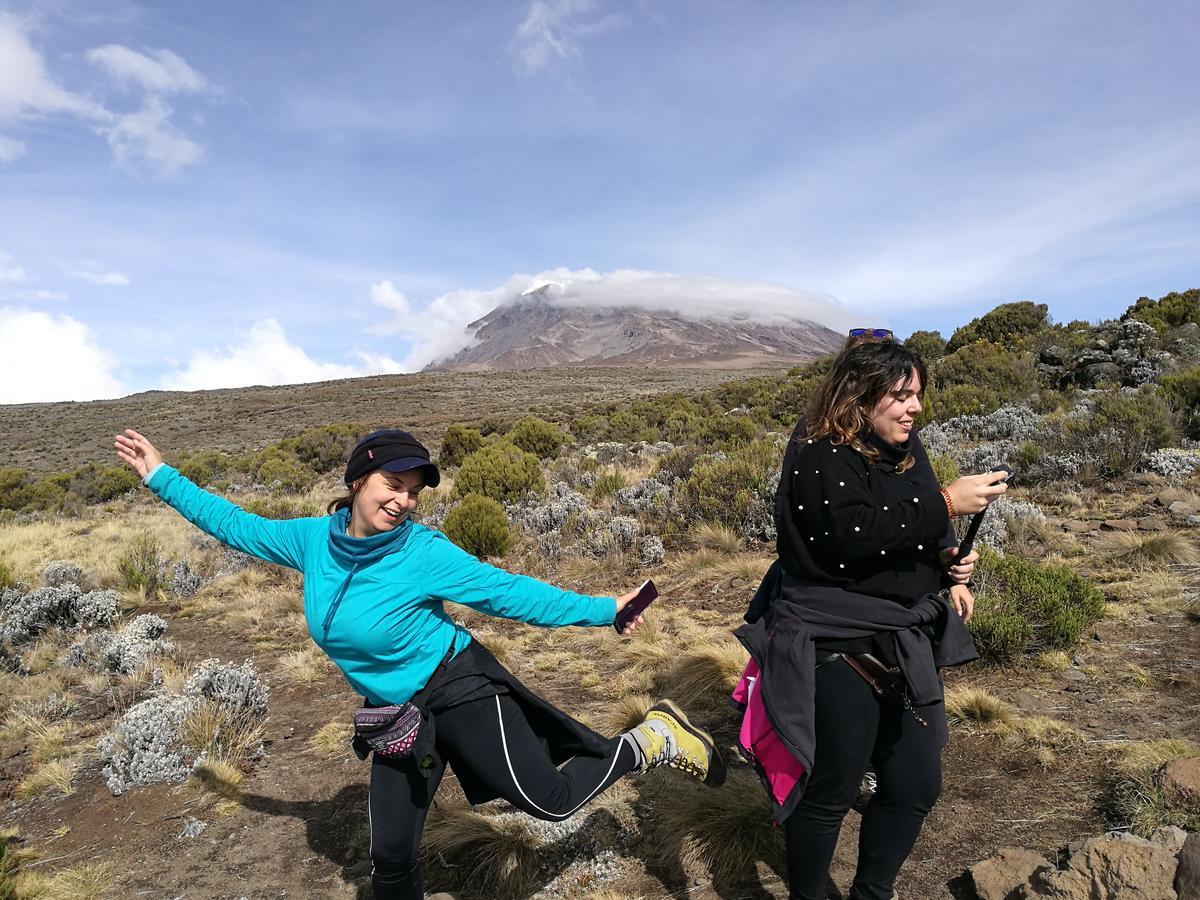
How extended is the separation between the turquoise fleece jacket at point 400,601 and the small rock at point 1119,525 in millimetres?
5636

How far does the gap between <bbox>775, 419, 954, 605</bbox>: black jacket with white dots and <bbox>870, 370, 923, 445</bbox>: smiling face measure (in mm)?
41

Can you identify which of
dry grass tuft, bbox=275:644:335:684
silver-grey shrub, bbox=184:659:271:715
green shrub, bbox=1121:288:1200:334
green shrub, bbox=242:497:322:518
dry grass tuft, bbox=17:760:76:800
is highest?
green shrub, bbox=1121:288:1200:334

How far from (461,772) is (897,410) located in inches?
74.7

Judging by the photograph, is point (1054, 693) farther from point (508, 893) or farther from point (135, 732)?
point (135, 732)

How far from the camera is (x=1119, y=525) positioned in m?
5.76

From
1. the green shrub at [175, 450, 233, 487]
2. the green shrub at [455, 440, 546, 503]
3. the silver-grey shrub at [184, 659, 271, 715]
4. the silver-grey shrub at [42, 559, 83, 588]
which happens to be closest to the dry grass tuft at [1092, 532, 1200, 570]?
the silver-grey shrub at [184, 659, 271, 715]

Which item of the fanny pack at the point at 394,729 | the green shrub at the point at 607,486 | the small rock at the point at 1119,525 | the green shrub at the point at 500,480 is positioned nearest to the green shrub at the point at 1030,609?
the small rock at the point at 1119,525

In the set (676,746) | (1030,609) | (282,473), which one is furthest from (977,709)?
(282,473)

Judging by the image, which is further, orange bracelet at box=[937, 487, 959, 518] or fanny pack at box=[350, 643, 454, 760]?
fanny pack at box=[350, 643, 454, 760]

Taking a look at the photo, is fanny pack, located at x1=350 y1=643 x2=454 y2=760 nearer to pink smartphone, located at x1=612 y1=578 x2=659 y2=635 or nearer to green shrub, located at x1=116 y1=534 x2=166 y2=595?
pink smartphone, located at x1=612 y1=578 x2=659 y2=635

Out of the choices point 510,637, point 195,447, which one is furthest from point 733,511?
point 195,447

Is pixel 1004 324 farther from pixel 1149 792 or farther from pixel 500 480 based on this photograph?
pixel 1149 792

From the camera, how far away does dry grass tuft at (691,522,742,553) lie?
6973 millimetres

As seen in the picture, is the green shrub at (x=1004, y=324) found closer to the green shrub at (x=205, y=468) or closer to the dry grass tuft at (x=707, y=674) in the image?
the dry grass tuft at (x=707, y=674)
